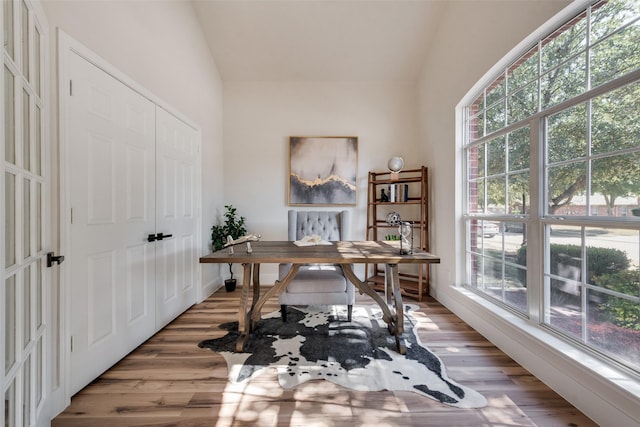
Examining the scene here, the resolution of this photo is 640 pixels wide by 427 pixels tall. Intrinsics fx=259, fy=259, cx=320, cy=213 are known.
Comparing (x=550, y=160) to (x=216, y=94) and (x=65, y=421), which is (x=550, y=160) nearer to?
(x=65, y=421)

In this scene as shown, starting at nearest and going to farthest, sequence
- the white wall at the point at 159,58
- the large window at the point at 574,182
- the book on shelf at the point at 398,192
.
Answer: the large window at the point at 574,182 → the white wall at the point at 159,58 → the book on shelf at the point at 398,192

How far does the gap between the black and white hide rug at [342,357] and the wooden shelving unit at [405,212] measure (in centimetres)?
90

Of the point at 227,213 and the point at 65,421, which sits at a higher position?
the point at 227,213

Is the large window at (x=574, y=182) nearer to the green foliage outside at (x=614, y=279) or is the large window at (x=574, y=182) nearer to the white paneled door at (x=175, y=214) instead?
the green foliage outside at (x=614, y=279)

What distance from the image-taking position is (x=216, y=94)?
360 cm

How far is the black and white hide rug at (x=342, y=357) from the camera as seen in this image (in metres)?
1.59

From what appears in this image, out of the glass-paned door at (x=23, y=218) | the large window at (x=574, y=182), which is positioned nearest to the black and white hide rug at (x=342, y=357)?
the large window at (x=574, y=182)

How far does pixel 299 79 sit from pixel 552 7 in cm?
285

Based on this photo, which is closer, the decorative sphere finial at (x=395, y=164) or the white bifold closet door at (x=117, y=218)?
the white bifold closet door at (x=117, y=218)

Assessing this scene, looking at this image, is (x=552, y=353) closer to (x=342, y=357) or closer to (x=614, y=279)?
(x=614, y=279)

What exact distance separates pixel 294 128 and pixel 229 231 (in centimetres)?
174

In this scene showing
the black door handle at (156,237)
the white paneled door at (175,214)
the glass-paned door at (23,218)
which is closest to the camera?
the glass-paned door at (23,218)

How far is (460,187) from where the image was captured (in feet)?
9.16

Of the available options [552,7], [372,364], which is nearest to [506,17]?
[552,7]
